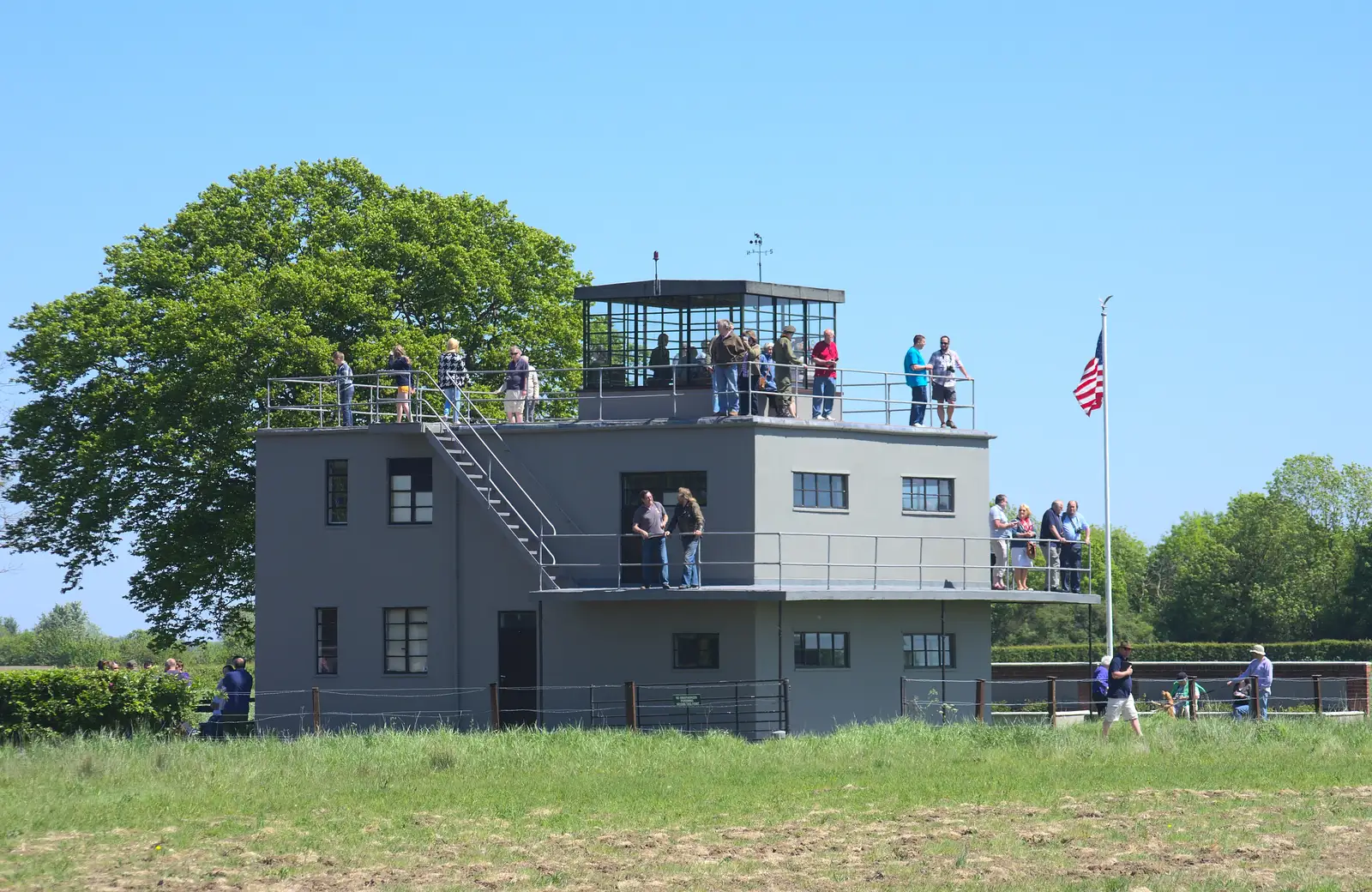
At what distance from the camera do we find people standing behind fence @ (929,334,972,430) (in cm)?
3481

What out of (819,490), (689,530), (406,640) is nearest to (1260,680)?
(819,490)

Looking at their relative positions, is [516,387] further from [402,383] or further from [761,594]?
[761,594]

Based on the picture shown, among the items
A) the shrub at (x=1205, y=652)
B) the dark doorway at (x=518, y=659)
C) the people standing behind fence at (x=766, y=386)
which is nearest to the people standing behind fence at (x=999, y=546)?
the people standing behind fence at (x=766, y=386)

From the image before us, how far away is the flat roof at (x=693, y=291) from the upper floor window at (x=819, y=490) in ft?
11.8

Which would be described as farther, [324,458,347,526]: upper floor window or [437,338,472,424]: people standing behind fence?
[324,458,347,526]: upper floor window

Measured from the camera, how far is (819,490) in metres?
33.6

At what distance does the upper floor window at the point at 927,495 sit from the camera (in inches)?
1362

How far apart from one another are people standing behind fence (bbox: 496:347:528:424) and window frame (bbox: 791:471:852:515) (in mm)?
5279

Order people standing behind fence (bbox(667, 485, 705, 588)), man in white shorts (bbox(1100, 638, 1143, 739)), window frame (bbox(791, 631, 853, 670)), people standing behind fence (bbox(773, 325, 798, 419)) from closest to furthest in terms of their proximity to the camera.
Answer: man in white shorts (bbox(1100, 638, 1143, 739))
people standing behind fence (bbox(667, 485, 705, 588))
window frame (bbox(791, 631, 853, 670))
people standing behind fence (bbox(773, 325, 798, 419))

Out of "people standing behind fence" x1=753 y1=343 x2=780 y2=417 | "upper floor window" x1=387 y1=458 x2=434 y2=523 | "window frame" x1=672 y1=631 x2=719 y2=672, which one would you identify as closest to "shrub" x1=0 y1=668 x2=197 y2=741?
"upper floor window" x1=387 y1=458 x2=434 y2=523

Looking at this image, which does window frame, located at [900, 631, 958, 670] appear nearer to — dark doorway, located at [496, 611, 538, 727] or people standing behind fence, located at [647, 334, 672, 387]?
people standing behind fence, located at [647, 334, 672, 387]

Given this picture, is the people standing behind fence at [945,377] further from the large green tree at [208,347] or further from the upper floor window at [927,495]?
the large green tree at [208,347]

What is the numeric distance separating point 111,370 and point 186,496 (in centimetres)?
347

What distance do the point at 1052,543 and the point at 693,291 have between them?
8373mm
